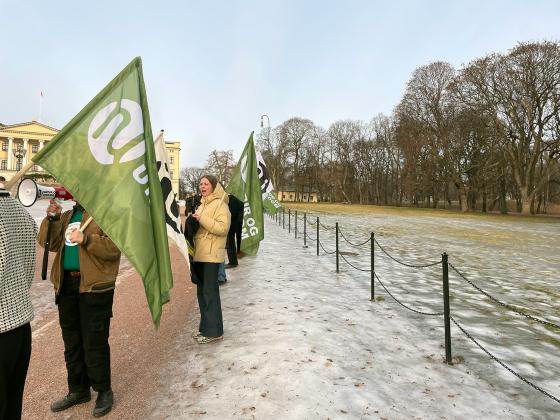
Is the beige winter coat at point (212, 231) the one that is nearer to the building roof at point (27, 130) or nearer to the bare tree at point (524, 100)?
the bare tree at point (524, 100)

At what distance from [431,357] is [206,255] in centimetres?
306

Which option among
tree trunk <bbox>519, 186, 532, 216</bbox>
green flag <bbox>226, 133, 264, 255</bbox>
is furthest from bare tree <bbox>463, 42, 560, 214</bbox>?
green flag <bbox>226, 133, 264, 255</bbox>

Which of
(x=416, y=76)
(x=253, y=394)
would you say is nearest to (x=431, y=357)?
(x=253, y=394)

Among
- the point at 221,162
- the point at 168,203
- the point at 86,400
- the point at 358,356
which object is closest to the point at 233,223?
the point at 168,203

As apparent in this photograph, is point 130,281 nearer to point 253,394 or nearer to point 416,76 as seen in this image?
point 253,394

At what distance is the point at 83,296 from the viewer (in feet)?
10.3

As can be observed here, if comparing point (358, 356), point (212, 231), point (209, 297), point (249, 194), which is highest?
point (249, 194)

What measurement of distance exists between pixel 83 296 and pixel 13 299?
3.70 ft

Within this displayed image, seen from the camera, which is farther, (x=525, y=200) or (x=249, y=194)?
(x=525, y=200)

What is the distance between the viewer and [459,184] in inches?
1681

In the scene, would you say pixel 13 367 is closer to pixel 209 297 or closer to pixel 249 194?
pixel 209 297

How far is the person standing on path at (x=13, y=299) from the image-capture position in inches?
78.5

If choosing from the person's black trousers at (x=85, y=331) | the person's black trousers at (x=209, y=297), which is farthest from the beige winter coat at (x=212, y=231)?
the person's black trousers at (x=85, y=331)

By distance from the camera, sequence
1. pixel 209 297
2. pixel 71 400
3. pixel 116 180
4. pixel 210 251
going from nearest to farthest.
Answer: pixel 116 180
pixel 71 400
pixel 210 251
pixel 209 297
